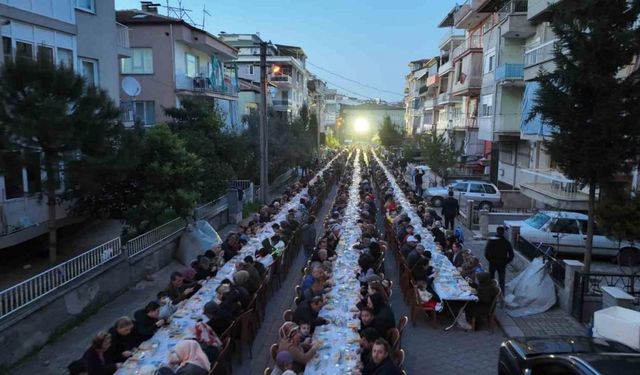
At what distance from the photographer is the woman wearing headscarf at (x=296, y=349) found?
6.68m

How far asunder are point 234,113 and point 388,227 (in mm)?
22006

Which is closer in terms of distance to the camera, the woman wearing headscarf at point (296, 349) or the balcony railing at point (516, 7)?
the woman wearing headscarf at point (296, 349)

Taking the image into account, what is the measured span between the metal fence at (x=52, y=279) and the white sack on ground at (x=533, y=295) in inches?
354

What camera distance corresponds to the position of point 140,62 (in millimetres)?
26484

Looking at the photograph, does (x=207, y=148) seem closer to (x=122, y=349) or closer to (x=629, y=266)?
(x=122, y=349)

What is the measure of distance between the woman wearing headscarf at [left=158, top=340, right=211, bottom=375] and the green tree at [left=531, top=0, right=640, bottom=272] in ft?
26.6

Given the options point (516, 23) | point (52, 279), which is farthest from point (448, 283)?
point (516, 23)

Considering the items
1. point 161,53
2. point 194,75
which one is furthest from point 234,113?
point 161,53

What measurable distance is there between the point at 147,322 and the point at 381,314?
11.7 feet

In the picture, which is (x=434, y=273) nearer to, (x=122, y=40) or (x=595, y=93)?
(x=595, y=93)

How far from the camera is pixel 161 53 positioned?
26.0m

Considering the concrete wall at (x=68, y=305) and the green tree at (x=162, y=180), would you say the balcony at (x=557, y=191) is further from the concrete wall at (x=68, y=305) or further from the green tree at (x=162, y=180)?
the concrete wall at (x=68, y=305)

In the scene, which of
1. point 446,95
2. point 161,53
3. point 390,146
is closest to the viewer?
point 161,53


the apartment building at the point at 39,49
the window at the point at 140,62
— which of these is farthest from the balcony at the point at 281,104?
the apartment building at the point at 39,49
